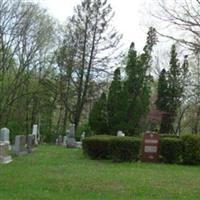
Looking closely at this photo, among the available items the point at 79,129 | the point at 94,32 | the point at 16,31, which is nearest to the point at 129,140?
the point at 16,31

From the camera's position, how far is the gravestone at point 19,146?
87.6 feet

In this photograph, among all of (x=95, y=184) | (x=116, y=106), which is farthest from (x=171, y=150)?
(x=116, y=106)

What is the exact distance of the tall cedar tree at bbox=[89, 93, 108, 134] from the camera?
49.9m

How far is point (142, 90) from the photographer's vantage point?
5591 centimetres

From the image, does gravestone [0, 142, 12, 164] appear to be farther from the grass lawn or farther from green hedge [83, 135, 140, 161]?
the grass lawn

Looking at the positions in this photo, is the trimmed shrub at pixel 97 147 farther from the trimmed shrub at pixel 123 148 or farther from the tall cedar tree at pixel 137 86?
the tall cedar tree at pixel 137 86

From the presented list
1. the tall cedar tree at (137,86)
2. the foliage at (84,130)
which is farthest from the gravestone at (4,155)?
the foliage at (84,130)

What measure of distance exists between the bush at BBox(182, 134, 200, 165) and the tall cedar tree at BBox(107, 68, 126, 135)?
2781 centimetres

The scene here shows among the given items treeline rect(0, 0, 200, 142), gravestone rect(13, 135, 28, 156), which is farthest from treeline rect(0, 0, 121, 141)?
gravestone rect(13, 135, 28, 156)

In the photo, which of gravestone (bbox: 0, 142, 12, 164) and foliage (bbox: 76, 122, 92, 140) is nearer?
gravestone (bbox: 0, 142, 12, 164)

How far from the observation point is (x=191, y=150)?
74.0ft

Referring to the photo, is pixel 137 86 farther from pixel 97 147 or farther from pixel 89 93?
pixel 97 147

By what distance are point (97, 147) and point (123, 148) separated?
1.23 m

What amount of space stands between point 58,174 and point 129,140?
7043 mm
